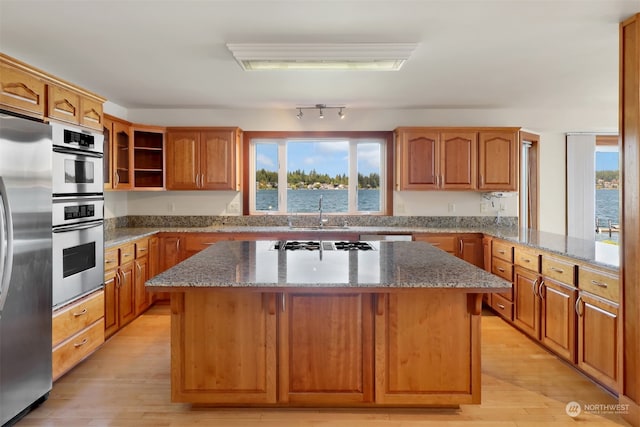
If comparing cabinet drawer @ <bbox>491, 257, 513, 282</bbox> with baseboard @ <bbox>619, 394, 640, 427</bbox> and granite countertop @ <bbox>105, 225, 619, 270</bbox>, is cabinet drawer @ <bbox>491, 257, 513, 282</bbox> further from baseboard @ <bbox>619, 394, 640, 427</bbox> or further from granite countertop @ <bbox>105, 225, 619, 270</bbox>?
baseboard @ <bbox>619, 394, 640, 427</bbox>

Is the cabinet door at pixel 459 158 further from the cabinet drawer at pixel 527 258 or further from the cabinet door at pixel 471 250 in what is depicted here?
the cabinet drawer at pixel 527 258

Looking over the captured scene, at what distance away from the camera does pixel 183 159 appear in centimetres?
471

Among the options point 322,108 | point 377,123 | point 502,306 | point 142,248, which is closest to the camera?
point 502,306

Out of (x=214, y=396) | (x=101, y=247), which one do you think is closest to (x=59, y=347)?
(x=101, y=247)

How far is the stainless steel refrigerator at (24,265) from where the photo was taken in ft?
6.83

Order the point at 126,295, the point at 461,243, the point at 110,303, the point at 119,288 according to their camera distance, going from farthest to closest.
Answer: the point at 461,243
the point at 126,295
the point at 119,288
the point at 110,303

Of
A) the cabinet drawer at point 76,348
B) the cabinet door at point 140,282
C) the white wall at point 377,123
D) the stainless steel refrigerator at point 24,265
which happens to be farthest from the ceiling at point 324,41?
the cabinet drawer at point 76,348

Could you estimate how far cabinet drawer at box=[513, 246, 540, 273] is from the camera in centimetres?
329

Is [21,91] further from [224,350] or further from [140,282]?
[140,282]

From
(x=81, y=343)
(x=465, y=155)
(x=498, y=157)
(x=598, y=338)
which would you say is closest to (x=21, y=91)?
(x=81, y=343)

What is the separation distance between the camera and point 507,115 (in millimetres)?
4965

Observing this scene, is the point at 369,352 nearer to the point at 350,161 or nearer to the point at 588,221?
the point at 350,161

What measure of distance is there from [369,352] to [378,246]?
1.09 meters

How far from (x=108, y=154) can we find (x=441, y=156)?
3.90m
